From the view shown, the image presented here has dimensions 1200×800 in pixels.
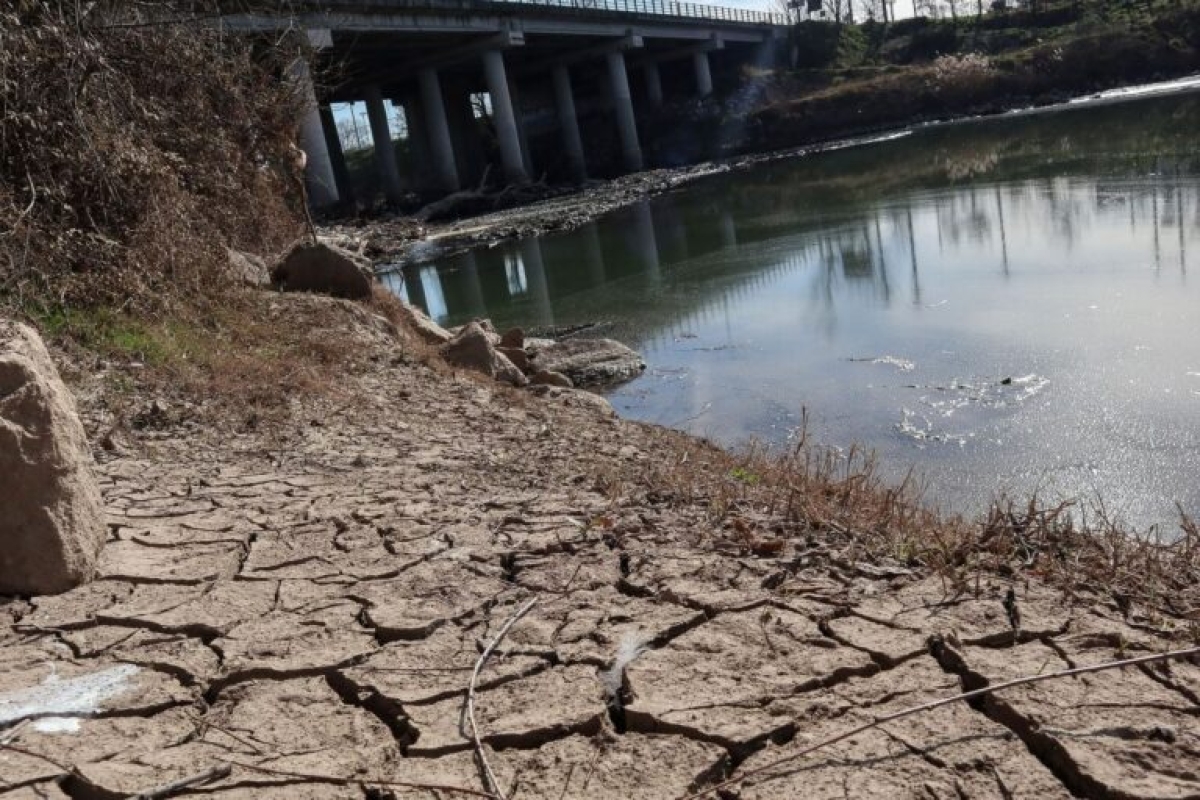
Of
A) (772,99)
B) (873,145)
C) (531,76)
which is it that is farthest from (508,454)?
(531,76)

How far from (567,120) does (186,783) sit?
51144 mm

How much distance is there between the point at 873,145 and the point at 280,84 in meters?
31.1

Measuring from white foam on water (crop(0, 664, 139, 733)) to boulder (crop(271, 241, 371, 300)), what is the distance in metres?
7.88

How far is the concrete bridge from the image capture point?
34781 millimetres

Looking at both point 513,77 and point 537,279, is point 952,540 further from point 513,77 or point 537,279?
point 513,77

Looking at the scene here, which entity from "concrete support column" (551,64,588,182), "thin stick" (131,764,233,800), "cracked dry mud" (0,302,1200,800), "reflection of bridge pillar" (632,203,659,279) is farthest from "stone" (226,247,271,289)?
"concrete support column" (551,64,588,182)

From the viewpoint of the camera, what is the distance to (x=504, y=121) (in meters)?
43.2

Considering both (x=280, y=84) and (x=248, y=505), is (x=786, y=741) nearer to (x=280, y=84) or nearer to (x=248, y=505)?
(x=248, y=505)

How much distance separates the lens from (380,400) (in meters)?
7.29

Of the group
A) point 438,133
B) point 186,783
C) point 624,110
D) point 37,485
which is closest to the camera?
point 186,783

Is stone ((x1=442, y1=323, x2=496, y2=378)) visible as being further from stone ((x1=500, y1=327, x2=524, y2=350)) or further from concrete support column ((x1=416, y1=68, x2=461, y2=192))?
concrete support column ((x1=416, y1=68, x2=461, y2=192))

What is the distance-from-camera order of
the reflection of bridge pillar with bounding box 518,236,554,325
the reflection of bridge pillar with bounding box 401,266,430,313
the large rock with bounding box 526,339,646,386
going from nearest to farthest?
the large rock with bounding box 526,339,646,386 → the reflection of bridge pillar with bounding box 518,236,554,325 → the reflection of bridge pillar with bounding box 401,266,430,313

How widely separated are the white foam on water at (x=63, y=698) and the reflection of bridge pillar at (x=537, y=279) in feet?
38.3

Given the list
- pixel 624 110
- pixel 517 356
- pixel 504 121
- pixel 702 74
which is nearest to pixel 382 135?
pixel 504 121
